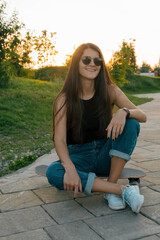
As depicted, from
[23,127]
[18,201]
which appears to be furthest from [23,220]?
[23,127]

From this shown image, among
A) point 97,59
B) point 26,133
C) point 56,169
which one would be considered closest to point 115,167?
point 56,169

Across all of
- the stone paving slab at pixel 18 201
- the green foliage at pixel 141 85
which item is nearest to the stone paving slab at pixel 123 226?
the stone paving slab at pixel 18 201

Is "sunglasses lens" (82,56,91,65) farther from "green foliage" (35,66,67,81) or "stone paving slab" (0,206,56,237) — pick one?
"green foliage" (35,66,67,81)

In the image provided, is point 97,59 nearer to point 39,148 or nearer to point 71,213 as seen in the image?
point 71,213

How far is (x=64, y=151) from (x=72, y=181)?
0.29 metres

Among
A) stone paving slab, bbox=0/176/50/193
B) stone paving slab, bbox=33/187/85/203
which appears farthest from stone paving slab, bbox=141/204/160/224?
stone paving slab, bbox=0/176/50/193

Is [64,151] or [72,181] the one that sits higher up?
[64,151]

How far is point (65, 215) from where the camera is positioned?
2.57 metres

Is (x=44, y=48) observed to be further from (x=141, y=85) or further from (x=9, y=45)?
(x=141, y=85)

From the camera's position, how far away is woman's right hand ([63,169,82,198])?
104 inches

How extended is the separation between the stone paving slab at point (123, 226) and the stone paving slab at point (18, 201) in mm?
634

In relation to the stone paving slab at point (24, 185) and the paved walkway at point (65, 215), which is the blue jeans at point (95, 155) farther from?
the stone paving slab at point (24, 185)

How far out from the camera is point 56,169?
109 inches

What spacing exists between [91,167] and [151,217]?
2.46ft
